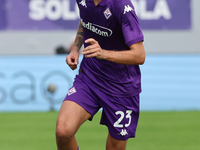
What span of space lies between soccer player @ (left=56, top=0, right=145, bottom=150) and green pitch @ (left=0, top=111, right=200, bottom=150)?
1675 millimetres

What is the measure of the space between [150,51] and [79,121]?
14.3 m

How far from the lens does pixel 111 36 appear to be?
4.00m

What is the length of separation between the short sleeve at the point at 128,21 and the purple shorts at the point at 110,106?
0.72 m

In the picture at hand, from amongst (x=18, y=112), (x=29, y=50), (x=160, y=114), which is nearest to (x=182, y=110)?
(x=160, y=114)

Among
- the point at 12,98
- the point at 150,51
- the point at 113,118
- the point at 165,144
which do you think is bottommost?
the point at 150,51

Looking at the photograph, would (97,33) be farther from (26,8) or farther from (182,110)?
(26,8)

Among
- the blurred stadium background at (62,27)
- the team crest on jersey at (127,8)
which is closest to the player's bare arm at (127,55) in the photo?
the team crest on jersey at (127,8)

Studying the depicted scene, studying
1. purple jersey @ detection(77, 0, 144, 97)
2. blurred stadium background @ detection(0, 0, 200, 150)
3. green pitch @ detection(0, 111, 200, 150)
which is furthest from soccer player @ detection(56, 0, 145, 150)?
blurred stadium background @ detection(0, 0, 200, 150)

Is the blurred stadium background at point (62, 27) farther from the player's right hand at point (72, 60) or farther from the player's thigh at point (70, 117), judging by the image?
the player's thigh at point (70, 117)

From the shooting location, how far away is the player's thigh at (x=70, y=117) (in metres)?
3.75

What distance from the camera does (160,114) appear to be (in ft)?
30.5

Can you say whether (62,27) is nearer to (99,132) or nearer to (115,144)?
(99,132)

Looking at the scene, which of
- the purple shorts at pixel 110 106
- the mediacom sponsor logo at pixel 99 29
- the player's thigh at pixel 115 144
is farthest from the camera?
the player's thigh at pixel 115 144

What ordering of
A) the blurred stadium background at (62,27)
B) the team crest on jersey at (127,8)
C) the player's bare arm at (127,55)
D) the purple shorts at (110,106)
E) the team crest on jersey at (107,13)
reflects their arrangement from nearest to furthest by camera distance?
the player's bare arm at (127,55) → the team crest on jersey at (127,8) → the team crest on jersey at (107,13) → the purple shorts at (110,106) → the blurred stadium background at (62,27)
